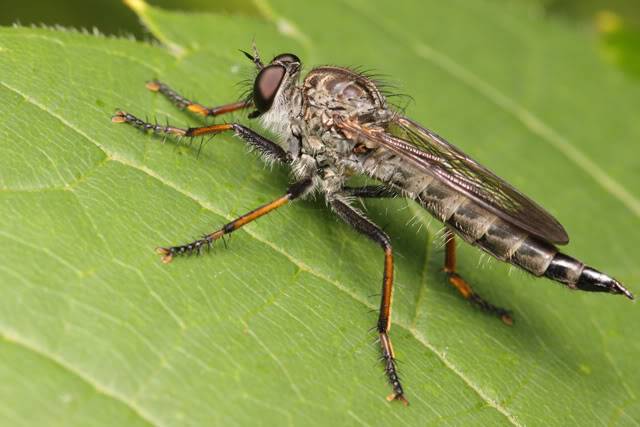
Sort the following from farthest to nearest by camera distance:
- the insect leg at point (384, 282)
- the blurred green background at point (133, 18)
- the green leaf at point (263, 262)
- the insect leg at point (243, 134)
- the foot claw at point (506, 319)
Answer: the blurred green background at point (133, 18), the foot claw at point (506, 319), the insect leg at point (243, 134), the insect leg at point (384, 282), the green leaf at point (263, 262)

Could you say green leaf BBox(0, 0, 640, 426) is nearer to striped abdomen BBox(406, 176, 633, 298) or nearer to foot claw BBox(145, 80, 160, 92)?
foot claw BBox(145, 80, 160, 92)

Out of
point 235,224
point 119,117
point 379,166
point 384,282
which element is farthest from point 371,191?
point 119,117

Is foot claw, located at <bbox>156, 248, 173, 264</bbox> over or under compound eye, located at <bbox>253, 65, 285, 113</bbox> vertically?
under

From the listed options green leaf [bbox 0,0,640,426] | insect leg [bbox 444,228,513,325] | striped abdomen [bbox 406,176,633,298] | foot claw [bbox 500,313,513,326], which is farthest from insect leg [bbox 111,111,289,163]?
foot claw [bbox 500,313,513,326]

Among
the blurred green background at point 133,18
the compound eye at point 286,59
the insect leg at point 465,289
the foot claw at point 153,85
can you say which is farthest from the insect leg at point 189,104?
the insect leg at point 465,289

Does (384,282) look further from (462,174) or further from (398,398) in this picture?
(462,174)

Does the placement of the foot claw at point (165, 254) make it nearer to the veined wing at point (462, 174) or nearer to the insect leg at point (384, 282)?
the insect leg at point (384, 282)
